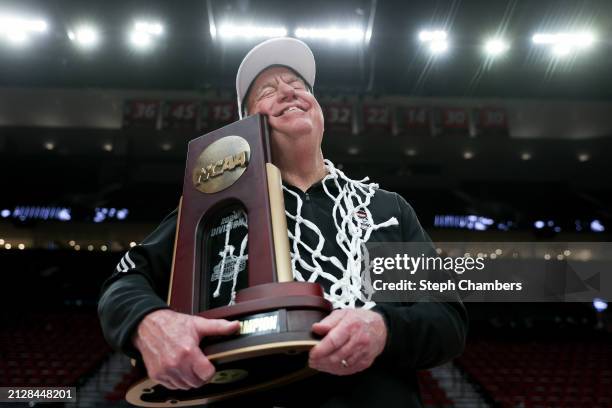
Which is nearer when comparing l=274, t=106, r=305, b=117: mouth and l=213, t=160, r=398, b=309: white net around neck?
l=213, t=160, r=398, b=309: white net around neck

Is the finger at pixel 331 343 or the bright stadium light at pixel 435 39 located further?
the bright stadium light at pixel 435 39

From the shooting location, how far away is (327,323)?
2.13 ft

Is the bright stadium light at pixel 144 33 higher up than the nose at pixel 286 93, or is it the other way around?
the bright stadium light at pixel 144 33

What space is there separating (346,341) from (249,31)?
27.5ft

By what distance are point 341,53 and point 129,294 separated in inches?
335

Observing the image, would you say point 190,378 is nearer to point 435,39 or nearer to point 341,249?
point 341,249

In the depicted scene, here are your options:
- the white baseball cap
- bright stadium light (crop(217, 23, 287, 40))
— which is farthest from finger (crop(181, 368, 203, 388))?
bright stadium light (crop(217, 23, 287, 40))

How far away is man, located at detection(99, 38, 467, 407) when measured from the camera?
0.66 m

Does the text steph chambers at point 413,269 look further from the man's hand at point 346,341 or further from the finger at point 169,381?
the finger at point 169,381

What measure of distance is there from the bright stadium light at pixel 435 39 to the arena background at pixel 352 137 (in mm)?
46

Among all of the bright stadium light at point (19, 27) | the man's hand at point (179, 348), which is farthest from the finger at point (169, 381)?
the bright stadium light at point (19, 27)

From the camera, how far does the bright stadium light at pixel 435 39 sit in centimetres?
815

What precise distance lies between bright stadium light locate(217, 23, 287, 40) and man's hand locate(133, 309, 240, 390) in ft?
26.8

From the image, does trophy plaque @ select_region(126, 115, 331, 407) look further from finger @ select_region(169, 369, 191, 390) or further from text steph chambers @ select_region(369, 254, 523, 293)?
text steph chambers @ select_region(369, 254, 523, 293)
